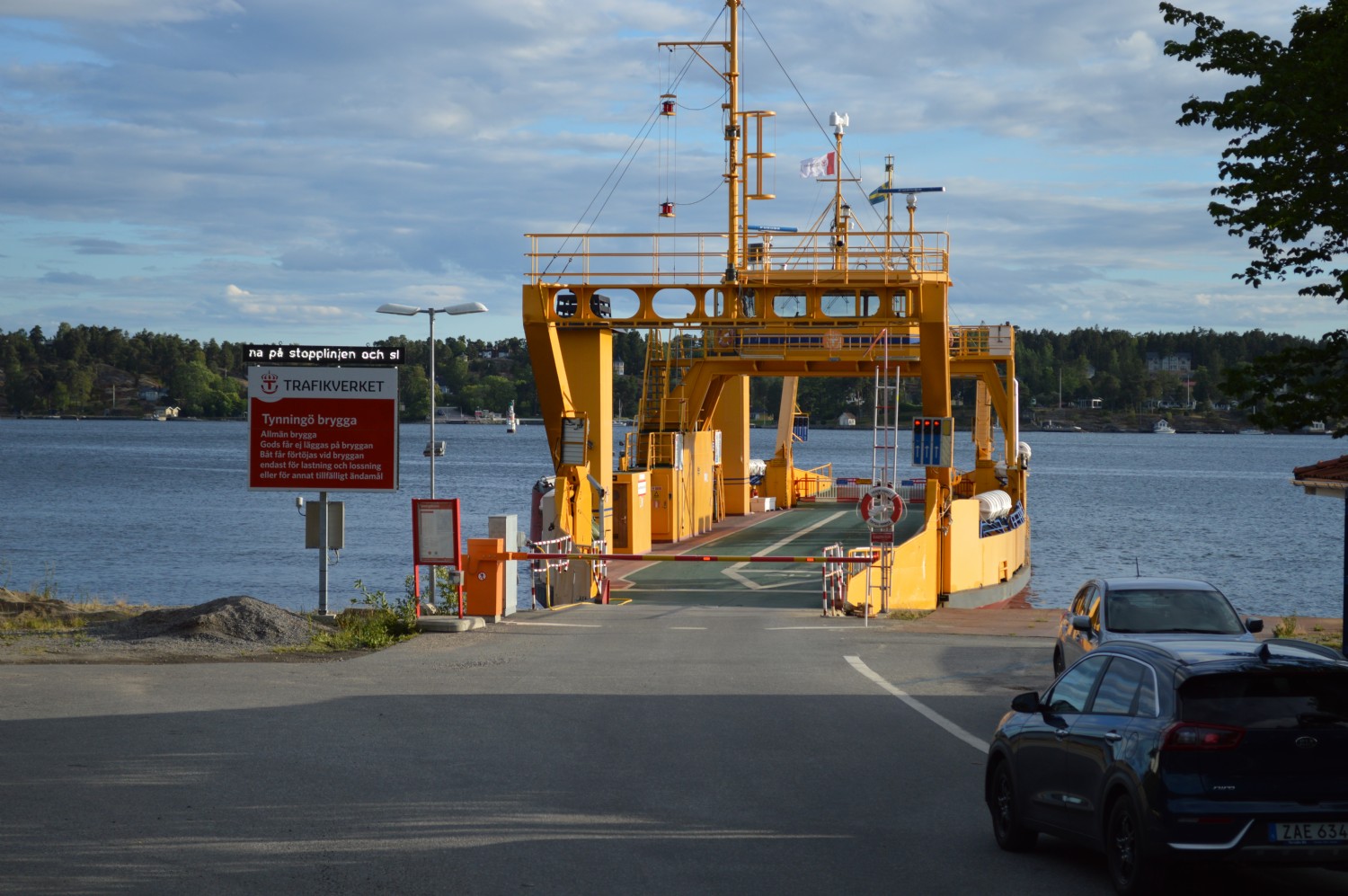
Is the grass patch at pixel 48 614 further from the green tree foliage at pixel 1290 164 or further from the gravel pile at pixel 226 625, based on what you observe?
the green tree foliage at pixel 1290 164

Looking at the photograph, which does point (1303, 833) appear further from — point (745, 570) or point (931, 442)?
point (931, 442)

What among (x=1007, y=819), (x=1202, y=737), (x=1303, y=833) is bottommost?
(x=1007, y=819)

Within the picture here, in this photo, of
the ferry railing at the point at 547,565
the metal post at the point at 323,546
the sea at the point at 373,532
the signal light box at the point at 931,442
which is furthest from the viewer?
the sea at the point at 373,532

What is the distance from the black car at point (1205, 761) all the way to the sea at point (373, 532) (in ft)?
72.0

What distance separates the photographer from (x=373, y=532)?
6738 centimetres

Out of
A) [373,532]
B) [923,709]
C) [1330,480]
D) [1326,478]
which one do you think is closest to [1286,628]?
[1326,478]

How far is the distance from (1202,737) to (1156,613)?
743 cm

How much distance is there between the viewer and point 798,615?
24812 mm

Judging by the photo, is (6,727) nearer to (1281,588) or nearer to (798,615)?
(798,615)

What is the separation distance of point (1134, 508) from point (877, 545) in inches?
2746

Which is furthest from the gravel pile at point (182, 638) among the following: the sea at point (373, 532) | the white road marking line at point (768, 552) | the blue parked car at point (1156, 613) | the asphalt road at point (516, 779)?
the white road marking line at point (768, 552)

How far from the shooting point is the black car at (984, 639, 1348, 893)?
669cm

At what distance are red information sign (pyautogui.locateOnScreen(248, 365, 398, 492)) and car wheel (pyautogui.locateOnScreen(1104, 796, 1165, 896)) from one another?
15.0 metres

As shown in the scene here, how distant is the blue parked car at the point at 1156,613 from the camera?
13609 mm
